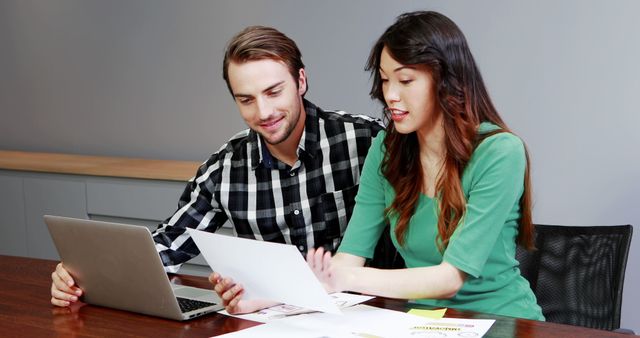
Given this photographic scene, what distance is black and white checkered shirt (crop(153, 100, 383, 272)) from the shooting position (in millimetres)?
2537

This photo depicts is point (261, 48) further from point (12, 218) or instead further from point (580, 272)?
point (12, 218)

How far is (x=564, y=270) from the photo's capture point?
2.35 meters

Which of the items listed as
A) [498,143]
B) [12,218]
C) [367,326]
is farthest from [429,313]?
[12,218]

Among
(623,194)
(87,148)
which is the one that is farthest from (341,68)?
(87,148)

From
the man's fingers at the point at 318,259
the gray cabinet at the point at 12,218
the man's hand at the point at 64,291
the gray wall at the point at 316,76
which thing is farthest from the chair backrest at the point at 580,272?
the gray cabinet at the point at 12,218

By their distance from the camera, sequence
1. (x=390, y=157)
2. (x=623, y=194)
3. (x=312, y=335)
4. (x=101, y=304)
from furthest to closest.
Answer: (x=623, y=194) < (x=390, y=157) < (x=101, y=304) < (x=312, y=335)

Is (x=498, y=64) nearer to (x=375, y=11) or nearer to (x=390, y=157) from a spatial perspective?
(x=375, y=11)

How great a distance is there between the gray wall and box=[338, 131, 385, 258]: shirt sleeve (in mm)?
1269

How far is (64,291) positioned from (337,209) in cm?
79

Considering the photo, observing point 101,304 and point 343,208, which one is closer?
point 101,304

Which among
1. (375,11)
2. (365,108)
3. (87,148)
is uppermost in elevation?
(375,11)

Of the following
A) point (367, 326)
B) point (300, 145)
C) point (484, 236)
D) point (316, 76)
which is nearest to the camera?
point (367, 326)

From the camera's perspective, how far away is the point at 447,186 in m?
2.08

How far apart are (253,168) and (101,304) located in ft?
2.12
